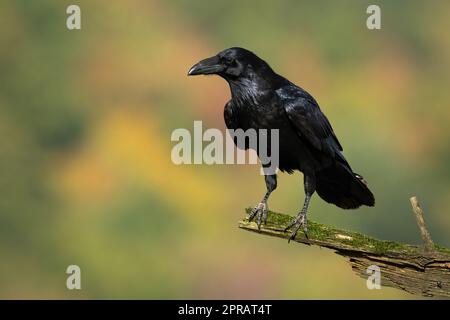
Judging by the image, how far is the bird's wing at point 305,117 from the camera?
323 inches

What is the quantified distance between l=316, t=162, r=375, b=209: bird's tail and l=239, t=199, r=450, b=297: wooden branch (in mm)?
1066

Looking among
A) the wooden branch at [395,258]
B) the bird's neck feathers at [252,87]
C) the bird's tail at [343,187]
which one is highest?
the bird's neck feathers at [252,87]

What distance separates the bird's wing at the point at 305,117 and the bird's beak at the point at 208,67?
2.17ft

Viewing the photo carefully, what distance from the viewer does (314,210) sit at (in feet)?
62.7

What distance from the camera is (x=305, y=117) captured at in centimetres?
824

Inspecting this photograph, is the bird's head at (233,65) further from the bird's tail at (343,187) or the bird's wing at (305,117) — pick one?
the bird's tail at (343,187)

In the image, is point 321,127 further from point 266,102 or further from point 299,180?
point 299,180

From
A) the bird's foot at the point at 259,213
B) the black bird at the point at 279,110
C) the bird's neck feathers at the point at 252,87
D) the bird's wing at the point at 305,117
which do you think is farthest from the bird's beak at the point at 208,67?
the bird's foot at the point at 259,213

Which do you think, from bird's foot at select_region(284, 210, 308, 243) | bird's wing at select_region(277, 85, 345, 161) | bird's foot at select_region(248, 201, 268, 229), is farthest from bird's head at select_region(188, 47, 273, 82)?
bird's foot at select_region(284, 210, 308, 243)

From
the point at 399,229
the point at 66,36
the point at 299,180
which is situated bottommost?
the point at 399,229

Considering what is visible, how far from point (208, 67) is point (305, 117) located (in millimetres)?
1111

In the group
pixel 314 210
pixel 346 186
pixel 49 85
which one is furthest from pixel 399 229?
pixel 49 85

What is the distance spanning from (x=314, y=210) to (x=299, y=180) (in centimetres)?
173

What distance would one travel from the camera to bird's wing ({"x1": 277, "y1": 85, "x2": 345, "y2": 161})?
8.21m
